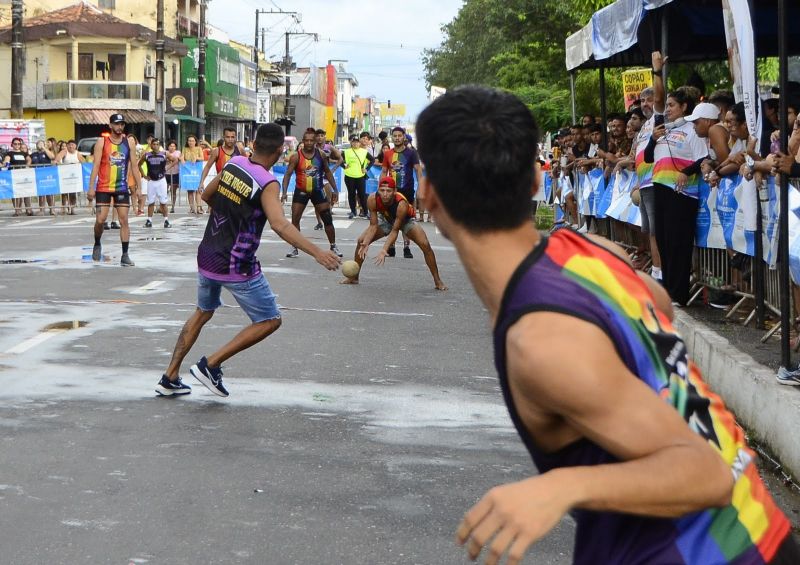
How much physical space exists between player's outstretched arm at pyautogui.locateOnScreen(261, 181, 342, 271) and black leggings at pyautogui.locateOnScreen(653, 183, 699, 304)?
4.42 m

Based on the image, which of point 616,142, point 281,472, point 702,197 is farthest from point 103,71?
point 281,472

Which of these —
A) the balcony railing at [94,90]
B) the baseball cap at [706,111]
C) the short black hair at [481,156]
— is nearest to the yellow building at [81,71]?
the balcony railing at [94,90]

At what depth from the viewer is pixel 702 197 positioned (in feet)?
37.6

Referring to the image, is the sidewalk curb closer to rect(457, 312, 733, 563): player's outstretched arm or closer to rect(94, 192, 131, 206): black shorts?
rect(457, 312, 733, 563): player's outstretched arm

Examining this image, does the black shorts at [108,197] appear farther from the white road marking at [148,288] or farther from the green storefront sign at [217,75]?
the green storefront sign at [217,75]

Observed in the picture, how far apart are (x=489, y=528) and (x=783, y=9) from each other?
6017 millimetres

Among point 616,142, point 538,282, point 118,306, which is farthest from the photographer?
point 616,142

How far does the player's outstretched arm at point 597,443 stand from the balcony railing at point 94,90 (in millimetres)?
65353

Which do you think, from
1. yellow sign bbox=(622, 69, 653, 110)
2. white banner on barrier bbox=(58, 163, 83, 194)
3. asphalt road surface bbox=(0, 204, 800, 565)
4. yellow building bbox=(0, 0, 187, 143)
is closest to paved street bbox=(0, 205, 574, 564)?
asphalt road surface bbox=(0, 204, 800, 565)

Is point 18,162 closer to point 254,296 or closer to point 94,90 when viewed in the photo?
point 254,296

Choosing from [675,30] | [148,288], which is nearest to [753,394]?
[148,288]

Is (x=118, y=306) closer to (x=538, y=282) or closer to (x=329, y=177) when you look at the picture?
(x=329, y=177)

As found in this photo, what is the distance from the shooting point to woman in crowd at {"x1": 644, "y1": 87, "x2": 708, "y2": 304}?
11.4m

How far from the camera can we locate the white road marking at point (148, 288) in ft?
45.7
